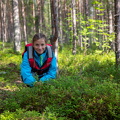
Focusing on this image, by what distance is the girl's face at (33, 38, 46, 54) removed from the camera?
3.57 m

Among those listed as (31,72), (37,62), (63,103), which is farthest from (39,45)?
(63,103)

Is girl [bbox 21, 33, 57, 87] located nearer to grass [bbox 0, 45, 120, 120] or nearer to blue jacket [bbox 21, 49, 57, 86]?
blue jacket [bbox 21, 49, 57, 86]

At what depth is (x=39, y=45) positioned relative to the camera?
3600mm

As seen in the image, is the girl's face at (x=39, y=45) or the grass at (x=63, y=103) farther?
the girl's face at (x=39, y=45)

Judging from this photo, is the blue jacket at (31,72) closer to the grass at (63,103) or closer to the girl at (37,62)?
the girl at (37,62)

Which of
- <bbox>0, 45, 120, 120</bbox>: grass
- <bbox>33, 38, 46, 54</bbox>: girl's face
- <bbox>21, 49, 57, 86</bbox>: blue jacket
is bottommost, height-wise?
<bbox>0, 45, 120, 120</bbox>: grass

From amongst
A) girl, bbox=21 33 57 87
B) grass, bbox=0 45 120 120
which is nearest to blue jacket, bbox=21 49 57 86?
girl, bbox=21 33 57 87

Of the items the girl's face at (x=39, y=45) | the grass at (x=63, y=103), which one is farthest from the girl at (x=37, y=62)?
the grass at (x=63, y=103)

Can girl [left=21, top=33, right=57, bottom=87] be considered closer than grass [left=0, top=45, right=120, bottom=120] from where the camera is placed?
No

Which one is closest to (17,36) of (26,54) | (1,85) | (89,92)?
(1,85)

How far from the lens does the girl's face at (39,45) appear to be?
3.57 metres

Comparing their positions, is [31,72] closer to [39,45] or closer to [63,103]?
[39,45]

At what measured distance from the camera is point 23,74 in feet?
11.6

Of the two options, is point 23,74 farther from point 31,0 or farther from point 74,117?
point 31,0
